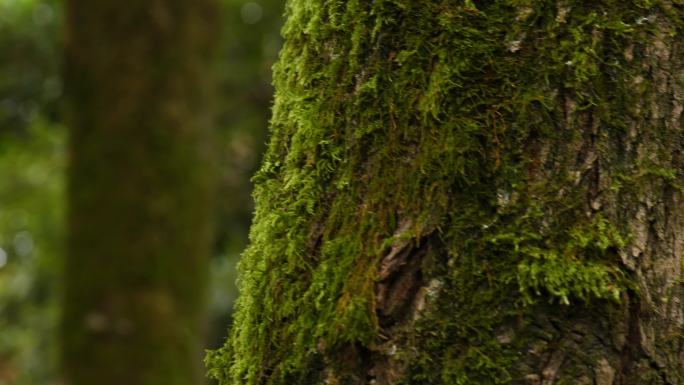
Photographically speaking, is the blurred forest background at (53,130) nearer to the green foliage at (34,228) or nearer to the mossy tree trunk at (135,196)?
the green foliage at (34,228)

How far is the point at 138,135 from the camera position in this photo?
92.1 inches

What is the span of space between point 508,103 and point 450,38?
18 centimetres

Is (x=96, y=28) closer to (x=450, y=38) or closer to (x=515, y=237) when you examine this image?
(x=450, y=38)

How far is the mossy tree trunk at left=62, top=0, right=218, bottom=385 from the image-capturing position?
7.35ft

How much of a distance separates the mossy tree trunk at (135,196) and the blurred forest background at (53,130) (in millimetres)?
8435

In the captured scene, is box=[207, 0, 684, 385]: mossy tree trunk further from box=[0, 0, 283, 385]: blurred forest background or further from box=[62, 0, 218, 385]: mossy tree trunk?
box=[0, 0, 283, 385]: blurred forest background

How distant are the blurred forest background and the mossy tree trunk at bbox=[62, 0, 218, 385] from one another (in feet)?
27.7

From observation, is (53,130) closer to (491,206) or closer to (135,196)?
(135,196)

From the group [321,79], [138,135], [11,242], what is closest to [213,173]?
[138,135]

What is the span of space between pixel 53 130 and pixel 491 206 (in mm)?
12849

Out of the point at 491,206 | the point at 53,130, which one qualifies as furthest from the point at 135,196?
the point at 53,130

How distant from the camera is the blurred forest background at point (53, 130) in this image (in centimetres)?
1178

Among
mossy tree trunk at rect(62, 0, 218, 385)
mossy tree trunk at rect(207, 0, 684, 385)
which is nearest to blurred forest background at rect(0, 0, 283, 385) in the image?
mossy tree trunk at rect(62, 0, 218, 385)

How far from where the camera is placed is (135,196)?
7.63 ft
